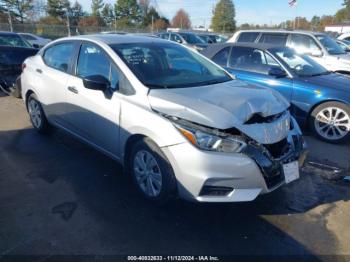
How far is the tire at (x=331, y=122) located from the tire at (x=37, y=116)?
4.38m

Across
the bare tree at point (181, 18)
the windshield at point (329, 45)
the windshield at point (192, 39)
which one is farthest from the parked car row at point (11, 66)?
the bare tree at point (181, 18)

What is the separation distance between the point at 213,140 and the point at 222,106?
421mm

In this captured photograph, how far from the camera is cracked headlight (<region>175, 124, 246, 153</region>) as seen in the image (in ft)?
9.48

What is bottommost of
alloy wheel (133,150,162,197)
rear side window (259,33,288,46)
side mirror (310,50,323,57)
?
alloy wheel (133,150,162,197)

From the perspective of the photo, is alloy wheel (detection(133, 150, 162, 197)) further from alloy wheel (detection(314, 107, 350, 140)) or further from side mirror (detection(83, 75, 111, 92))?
alloy wheel (detection(314, 107, 350, 140))

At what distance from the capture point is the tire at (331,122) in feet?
17.7

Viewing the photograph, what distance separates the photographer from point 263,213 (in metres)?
3.35

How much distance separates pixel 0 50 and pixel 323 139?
24.6 feet

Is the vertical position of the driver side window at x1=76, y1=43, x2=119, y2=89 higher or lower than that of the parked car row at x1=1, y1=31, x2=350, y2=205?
higher

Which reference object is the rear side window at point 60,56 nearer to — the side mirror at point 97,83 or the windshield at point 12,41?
the side mirror at point 97,83

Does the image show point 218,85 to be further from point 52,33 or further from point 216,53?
point 52,33

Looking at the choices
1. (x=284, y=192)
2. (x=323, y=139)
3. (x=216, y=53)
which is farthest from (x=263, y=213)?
(x=216, y=53)

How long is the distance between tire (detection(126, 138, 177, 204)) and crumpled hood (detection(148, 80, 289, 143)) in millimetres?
409

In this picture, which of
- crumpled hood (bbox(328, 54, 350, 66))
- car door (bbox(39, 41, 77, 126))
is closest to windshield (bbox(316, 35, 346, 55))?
crumpled hood (bbox(328, 54, 350, 66))
